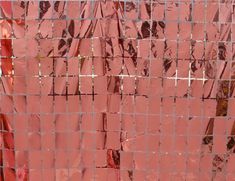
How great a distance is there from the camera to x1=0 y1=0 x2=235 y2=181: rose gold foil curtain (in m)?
0.88

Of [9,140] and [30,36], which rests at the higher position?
[30,36]

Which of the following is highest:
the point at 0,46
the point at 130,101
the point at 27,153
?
the point at 0,46

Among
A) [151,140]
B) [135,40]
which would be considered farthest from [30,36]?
[151,140]

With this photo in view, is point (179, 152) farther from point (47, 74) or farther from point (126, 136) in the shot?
point (47, 74)

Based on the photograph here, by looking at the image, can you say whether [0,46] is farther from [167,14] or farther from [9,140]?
[167,14]

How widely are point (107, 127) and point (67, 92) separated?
119 mm

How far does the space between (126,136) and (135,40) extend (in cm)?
22

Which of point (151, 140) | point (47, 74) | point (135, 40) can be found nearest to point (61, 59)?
point (47, 74)

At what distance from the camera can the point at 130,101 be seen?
0.92 metres

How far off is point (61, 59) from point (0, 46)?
14 centimetres

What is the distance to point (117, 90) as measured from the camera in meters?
0.91

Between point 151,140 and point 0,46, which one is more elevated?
point 0,46

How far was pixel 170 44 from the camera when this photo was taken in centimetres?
89

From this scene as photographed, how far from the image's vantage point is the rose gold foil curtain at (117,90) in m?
0.88
